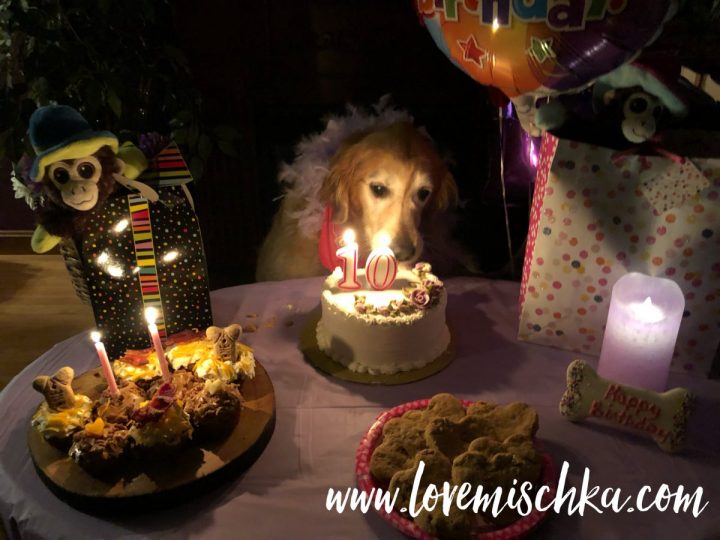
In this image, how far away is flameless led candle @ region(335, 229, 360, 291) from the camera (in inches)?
53.6

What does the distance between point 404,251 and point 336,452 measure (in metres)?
0.59

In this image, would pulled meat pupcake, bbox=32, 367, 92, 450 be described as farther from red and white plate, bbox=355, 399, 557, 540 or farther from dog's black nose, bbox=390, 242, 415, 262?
dog's black nose, bbox=390, 242, 415, 262

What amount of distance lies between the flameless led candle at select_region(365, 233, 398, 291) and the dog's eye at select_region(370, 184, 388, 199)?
22 centimetres

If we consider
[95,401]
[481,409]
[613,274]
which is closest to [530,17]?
[613,274]

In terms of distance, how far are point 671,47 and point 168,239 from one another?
1042 mm

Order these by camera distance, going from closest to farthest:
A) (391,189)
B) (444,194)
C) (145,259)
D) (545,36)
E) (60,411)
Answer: (545,36) < (60,411) < (145,259) < (391,189) < (444,194)

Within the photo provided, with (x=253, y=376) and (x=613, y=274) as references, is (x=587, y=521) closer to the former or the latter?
(x=613, y=274)

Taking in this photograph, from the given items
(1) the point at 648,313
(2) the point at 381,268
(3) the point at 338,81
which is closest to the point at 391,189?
(2) the point at 381,268

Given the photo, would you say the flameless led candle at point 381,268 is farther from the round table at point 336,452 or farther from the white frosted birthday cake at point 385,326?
the round table at point 336,452

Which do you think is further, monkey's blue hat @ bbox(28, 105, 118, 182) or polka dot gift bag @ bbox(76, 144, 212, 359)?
polka dot gift bag @ bbox(76, 144, 212, 359)

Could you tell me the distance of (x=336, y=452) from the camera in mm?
1126

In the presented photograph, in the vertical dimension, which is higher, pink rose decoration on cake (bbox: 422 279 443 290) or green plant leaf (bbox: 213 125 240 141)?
green plant leaf (bbox: 213 125 240 141)

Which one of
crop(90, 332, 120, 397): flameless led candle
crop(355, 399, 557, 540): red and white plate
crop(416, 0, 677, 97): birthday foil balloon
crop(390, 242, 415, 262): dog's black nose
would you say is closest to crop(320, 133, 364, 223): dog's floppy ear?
crop(390, 242, 415, 262): dog's black nose

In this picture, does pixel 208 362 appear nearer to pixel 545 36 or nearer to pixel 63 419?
pixel 63 419
